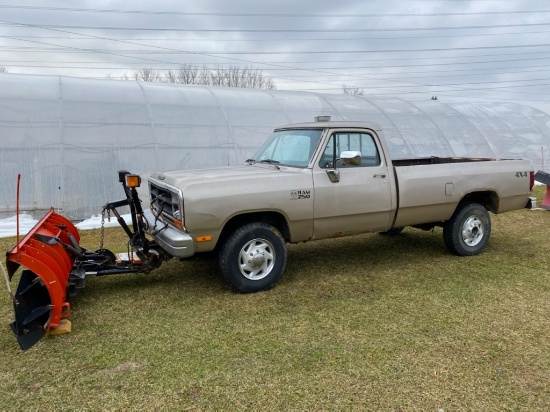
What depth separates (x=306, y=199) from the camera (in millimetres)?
5301

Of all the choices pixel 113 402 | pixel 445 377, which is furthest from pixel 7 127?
pixel 445 377

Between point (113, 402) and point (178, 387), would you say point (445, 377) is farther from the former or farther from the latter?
point (113, 402)

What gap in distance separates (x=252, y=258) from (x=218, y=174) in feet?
3.68

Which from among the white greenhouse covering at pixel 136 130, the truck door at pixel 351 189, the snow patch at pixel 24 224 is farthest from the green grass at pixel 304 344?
the white greenhouse covering at pixel 136 130

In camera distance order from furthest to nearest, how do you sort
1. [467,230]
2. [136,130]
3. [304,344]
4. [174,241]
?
[136,130] < [467,230] < [174,241] < [304,344]

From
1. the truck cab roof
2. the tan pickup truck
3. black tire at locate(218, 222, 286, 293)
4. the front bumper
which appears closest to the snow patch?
the tan pickup truck

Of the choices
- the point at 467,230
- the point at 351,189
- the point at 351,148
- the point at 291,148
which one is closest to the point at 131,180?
the point at 291,148

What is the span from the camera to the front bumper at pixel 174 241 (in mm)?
4719

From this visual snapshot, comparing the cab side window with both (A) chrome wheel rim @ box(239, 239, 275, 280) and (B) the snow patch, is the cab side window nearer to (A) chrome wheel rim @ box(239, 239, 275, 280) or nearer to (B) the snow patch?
(A) chrome wheel rim @ box(239, 239, 275, 280)

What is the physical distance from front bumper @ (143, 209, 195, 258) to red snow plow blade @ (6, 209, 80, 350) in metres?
1.06

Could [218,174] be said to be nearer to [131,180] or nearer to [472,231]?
[131,180]

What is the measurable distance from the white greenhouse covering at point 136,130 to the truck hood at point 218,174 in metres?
5.04

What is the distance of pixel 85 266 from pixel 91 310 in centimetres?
56

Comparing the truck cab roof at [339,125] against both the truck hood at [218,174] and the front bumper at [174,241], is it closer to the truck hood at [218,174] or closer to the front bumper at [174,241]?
the truck hood at [218,174]
